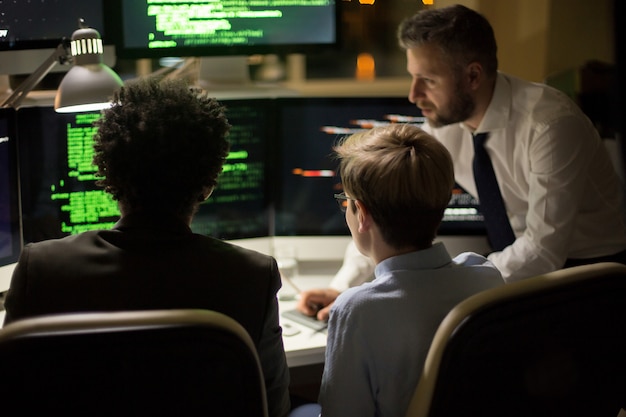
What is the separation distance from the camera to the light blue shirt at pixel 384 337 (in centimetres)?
126

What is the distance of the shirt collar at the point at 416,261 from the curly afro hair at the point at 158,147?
351mm

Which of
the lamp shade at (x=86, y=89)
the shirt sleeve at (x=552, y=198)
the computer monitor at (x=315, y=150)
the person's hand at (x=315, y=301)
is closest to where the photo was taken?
the lamp shade at (x=86, y=89)

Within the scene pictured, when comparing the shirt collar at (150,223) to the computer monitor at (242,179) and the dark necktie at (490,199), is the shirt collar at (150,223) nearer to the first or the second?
the computer monitor at (242,179)

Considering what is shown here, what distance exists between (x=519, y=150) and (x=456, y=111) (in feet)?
0.69

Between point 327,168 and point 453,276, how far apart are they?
0.91 meters

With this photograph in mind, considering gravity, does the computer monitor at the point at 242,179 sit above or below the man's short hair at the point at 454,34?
below

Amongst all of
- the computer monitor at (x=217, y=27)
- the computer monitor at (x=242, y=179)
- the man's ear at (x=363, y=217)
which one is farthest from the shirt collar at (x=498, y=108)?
the man's ear at (x=363, y=217)

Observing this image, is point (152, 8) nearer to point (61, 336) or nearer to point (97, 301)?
point (97, 301)

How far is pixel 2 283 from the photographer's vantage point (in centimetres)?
183

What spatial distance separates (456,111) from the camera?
2170 millimetres

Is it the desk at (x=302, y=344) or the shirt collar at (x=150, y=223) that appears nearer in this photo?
the shirt collar at (x=150, y=223)

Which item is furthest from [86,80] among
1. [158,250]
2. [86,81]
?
A: [158,250]

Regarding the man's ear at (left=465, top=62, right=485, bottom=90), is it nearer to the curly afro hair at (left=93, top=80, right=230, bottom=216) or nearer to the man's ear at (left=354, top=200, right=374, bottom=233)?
the man's ear at (left=354, top=200, right=374, bottom=233)

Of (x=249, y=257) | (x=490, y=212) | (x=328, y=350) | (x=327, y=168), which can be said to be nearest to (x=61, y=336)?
(x=249, y=257)
